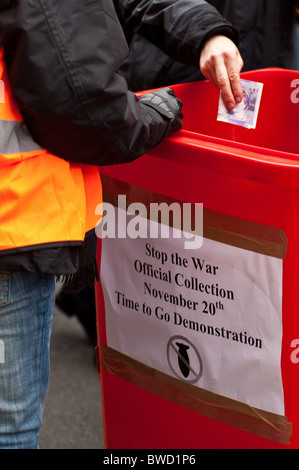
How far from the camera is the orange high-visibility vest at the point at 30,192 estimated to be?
1.25 meters

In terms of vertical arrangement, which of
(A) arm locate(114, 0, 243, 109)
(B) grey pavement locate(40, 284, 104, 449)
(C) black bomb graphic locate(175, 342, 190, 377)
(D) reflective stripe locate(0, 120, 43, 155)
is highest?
(A) arm locate(114, 0, 243, 109)

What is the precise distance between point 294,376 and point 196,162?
18.6 inches

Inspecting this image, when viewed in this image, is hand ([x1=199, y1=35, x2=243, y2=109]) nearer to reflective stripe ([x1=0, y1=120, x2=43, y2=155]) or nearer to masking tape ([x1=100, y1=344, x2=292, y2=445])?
reflective stripe ([x1=0, y1=120, x2=43, y2=155])

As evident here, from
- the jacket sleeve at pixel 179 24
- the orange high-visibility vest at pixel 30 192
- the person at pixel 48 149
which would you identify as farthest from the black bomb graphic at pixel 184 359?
the jacket sleeve at pixel 179 24

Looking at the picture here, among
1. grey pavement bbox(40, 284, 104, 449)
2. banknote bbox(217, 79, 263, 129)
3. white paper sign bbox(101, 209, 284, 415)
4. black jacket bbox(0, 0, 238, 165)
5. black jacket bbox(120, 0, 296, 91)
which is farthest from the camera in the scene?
grey pavement bbox(40, 284, 104, 449)

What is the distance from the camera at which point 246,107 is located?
178 centimetres

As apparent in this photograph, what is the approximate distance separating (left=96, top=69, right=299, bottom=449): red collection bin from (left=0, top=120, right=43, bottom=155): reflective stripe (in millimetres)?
339

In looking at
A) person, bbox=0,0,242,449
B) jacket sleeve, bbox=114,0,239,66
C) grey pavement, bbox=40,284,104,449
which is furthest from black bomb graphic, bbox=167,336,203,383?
grey pavement, bbox=40,284,104,449

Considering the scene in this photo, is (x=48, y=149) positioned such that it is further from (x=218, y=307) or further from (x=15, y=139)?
(x=218, y=307)

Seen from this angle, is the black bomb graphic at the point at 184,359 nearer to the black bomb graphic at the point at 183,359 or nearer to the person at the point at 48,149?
the black bomb graphic at the point at 183,359

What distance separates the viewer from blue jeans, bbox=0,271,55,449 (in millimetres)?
1365

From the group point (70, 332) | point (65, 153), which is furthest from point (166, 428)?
point (70, 332)

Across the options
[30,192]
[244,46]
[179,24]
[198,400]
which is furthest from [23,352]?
[244,46]

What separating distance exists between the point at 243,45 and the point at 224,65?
0.59 m
